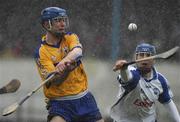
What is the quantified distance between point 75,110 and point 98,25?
3200 millimetres

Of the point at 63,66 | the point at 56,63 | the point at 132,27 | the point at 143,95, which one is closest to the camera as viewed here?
the point at 63,66

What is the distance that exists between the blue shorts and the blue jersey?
381mm

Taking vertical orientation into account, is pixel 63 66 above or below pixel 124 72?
above

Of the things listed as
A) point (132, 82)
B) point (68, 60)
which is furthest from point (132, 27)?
point (68, 60)

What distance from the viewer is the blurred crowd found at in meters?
9.16

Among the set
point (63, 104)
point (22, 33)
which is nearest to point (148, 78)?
point (63, 104)

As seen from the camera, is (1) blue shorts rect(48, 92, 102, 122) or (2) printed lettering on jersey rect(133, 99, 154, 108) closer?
(1) blue shorts rect(48, 92, 102, 122)

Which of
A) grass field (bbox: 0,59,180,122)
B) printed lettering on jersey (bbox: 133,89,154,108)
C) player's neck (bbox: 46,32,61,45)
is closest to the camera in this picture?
player's neck (bbox: 46,32,61,45)

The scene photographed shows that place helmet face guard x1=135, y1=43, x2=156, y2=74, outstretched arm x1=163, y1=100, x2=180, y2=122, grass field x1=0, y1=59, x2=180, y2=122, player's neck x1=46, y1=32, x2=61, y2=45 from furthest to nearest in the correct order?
grass field x1=0, y1=59, x2=180, y2=122, outstretched arm x1=163, y1=100, x2=180, y2=122, helmet face guard x1=135, y1=43, x2=156, y2=74, player's neck x1=46, y1=32, x2=61, y2=45

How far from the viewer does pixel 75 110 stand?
618 cm

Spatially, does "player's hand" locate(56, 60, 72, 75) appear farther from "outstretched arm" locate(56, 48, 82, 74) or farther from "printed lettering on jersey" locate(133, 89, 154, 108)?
"printed lettering on jersey" locate(133, 89, 154, 108)

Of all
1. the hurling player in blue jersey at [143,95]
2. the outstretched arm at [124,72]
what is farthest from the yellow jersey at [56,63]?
the hurling player in blue jersey at [143,95]

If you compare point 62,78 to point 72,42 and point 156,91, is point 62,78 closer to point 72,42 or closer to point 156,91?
point 72,42

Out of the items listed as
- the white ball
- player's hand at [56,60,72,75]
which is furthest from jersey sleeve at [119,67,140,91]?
the white ball
